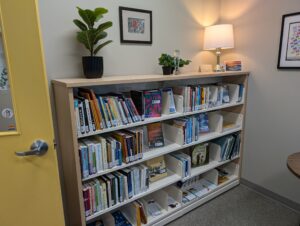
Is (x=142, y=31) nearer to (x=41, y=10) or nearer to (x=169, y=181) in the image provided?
(x=41, y=10)

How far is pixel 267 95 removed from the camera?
2.17 m

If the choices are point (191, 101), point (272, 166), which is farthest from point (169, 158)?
point (272, 166)

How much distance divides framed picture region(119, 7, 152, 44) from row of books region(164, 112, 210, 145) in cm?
78

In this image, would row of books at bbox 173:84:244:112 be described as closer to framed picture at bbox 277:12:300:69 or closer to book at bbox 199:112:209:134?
book at bbox 199:112:209:134

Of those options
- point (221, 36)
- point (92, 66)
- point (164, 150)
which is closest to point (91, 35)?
point (92, 66)

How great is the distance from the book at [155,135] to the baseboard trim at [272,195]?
129 cm

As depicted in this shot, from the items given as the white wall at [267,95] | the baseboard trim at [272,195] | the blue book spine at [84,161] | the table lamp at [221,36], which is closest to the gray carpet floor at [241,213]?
the baseboard trim at [272,195]

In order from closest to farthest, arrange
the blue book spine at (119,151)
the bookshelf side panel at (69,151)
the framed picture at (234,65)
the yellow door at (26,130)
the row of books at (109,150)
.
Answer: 1. the yellow door at (26,130)
2. the bookshelf side panel at (69,151)
3. the row of books at (109,150)
4. the blue book spine at (119,151)
5. the framed picture at (234,65)

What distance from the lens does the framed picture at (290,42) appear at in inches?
73.8

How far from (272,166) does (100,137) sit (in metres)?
1.81

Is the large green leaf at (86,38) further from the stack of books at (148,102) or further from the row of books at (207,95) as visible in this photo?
the row of books at (207,95)

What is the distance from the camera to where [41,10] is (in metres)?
1.44

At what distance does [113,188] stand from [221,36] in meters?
1.72

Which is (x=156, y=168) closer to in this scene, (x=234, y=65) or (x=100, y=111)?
(x=100, y=111)
